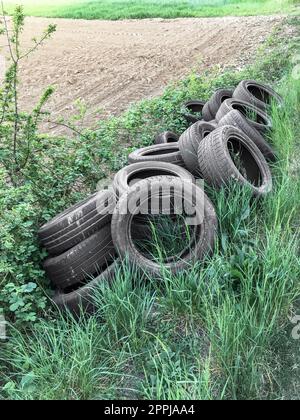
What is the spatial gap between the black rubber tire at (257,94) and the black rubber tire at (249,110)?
0.26m

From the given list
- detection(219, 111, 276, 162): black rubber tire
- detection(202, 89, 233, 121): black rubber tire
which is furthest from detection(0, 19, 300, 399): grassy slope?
detection(202, 89, 233, 121): black rubber tire

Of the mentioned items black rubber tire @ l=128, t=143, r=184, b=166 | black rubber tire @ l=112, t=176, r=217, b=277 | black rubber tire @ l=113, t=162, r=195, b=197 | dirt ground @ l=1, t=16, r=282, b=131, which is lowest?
black rubber tire @ l=112, t=176, r=217, b=277

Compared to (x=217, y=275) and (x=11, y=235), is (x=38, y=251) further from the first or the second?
(x=217, y=275)

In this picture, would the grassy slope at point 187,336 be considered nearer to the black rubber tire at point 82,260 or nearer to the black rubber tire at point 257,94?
the black rubber tire at point 82,260

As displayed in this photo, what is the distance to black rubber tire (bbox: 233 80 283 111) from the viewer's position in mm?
6473

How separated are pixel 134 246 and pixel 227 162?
1191 millimetres

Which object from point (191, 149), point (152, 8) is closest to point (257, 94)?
point (191, 149)

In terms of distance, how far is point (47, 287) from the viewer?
12.9ft

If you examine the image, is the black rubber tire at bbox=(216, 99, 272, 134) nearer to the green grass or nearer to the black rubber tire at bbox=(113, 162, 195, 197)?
the black rubber tire at bbox=(113, 162, 195, 197)

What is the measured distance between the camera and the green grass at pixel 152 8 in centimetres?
1617

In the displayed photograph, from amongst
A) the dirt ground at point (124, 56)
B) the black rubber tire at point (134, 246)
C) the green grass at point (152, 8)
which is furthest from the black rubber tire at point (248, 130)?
the green grass at point (152, 8)

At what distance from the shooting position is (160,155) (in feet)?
16.1

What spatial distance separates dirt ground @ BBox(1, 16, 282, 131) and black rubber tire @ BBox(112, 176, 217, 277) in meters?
3.78
